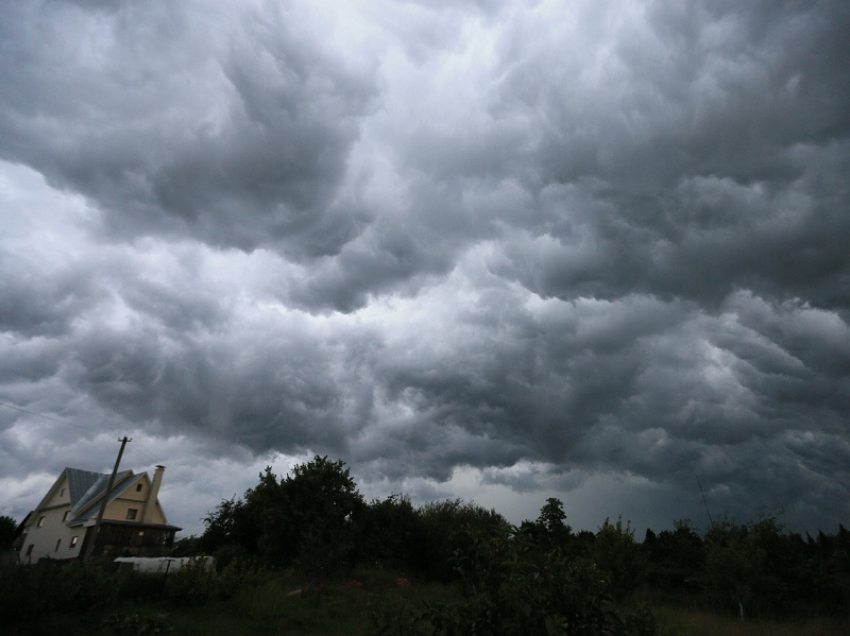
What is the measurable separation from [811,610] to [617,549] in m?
10.0

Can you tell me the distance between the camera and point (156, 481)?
52.4 metres

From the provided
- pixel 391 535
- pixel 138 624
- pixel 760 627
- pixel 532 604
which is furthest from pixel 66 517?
pixel 532 604

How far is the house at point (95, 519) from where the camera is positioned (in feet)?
152

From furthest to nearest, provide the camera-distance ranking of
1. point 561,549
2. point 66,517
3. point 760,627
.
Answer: point 66,517, point 760,627, point 561,549

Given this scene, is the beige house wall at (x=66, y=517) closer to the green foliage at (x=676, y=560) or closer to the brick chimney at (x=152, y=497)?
the brick chimney at (x=152, y=497)

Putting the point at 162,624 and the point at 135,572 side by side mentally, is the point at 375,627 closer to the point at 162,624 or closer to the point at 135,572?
the point at 162,624

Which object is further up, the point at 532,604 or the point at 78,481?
the point at 78,481

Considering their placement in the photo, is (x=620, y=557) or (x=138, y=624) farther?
(x=620, y=557)

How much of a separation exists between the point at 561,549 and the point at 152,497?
5174cm

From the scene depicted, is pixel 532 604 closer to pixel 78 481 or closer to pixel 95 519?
pixel 95 519

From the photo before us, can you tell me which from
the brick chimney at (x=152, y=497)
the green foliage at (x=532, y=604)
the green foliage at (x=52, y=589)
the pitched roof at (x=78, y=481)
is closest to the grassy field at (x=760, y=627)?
the green foliage at (x=532, y=604)

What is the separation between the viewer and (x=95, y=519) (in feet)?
153

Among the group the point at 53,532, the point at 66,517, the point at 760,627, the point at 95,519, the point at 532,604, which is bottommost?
the point at 760,627

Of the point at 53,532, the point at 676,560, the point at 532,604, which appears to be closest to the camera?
the point at 532,604
